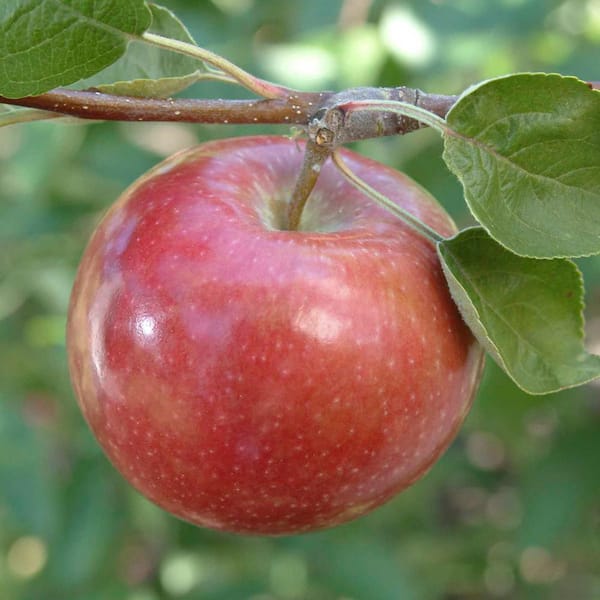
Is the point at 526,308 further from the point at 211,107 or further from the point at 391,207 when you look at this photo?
the point at 211,107

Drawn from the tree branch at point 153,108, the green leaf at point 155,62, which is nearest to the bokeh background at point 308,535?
the green leaf at point 155,62

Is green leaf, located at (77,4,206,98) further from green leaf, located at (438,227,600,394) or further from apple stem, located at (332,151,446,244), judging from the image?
green leaf, located at (438,227,600,394)

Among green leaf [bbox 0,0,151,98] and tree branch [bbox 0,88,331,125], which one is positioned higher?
green leaf [bbox 0,0,151,98]

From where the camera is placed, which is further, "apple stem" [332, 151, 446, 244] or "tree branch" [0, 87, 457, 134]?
"apple stem" [332, 151, 446, 244]

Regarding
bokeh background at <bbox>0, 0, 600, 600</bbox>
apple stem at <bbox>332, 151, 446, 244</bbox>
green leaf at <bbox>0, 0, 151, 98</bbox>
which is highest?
green leaf at <bbox>0, 0, 151, 98</bbox>

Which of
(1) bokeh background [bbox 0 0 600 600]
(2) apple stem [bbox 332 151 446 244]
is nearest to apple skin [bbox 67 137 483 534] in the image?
(2) apple stem [bbox 332 151 446 244]

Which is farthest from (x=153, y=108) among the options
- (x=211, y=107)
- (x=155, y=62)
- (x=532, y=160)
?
(x=532, y=160)
